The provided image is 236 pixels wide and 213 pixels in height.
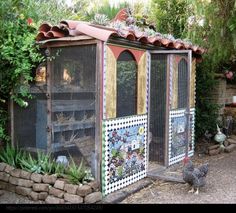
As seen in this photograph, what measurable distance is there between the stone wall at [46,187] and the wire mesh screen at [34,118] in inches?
22.4

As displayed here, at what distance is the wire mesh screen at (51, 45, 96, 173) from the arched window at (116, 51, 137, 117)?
55 centimetres

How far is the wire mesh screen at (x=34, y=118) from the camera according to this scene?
6.29 meters

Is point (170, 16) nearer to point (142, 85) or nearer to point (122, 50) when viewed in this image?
point (142, 85)

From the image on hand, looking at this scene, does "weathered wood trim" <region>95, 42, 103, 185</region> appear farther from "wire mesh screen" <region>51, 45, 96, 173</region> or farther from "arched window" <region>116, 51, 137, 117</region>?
"arched window" <region>116, 51, 137, 117</region>

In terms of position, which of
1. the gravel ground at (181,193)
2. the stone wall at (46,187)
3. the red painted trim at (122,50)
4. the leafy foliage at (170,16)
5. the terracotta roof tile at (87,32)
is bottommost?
the gravel ground at (181,193)

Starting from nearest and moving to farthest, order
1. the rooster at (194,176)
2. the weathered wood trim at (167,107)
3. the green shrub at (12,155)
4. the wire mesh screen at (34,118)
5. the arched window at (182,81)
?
the rooster at (194,176)
the wire mesh screen at (34,118)
the green shrub at (12,155)
the weathered wood trim at (167,107)
the arched window at (182,81)

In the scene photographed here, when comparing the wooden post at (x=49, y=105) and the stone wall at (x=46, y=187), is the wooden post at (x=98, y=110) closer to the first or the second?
the stone wall at (x=46, y=187)

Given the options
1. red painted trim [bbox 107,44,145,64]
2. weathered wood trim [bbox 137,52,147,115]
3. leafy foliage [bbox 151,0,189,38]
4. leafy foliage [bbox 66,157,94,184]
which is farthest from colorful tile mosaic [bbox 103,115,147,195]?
leafy foliage [bbox 151,0,189,38]

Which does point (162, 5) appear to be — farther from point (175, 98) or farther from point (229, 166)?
point (229, 166)

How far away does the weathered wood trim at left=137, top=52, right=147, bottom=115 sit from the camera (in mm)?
6508

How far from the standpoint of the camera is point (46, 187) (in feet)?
18.6

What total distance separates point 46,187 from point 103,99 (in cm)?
167

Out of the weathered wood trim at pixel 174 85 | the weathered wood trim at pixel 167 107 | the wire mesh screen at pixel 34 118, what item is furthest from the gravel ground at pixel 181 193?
the weathered wood trim at pixel 174 85

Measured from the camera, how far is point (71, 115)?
5895 millimetres
